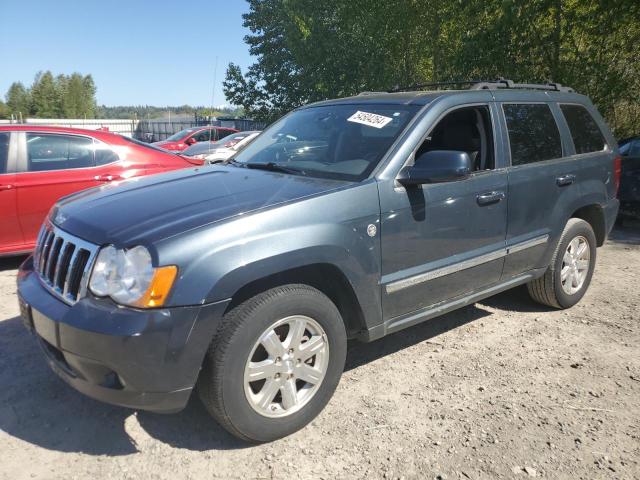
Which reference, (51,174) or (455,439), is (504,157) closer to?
(455,439)

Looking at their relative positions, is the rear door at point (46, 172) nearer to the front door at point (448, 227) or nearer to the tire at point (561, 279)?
the front door at point (448, 227)

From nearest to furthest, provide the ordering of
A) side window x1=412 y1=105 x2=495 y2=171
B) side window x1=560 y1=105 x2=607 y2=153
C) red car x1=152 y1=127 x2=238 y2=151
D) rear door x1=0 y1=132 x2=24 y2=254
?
1. side window x1=412 y1=105 x2=495 y2=171
2. side window x1=560 y1=105 x2=607 y2=153
3. rear door x1=0 y1=132 x2=24 y2=254
4. red car x1=152 y1=127 x2=238 y2=151

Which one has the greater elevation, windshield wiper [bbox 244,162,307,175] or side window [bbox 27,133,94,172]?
side window [bbox 27,133,94,172]

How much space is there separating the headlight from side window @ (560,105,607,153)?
3639 millimetres

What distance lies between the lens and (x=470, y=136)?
3.91 m

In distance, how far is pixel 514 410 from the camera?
3057 mm

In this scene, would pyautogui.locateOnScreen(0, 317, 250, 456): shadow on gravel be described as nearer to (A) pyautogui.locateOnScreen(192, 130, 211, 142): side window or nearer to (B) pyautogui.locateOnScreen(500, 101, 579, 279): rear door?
(B) pyautogui.locateOnScreen(500, 101, 579, 279): rear door

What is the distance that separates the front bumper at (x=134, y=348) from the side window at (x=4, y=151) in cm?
364

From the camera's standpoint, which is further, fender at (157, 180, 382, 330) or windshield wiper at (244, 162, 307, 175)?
windshield wiper at (244, 162, 307, 175)

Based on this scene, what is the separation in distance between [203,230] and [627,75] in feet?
39.0

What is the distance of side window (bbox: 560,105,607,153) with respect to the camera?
4485 millimetres

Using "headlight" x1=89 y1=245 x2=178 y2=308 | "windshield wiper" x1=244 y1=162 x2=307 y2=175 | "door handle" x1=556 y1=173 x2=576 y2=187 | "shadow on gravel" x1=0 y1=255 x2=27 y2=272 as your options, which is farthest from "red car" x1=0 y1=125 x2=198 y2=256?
"door handle" x1=556 y1=173 x2=576 y2=187

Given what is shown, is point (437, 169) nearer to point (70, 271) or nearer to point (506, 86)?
point (506, 86)

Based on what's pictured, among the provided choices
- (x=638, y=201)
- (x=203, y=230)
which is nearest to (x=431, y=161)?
(x=203, y=230)
